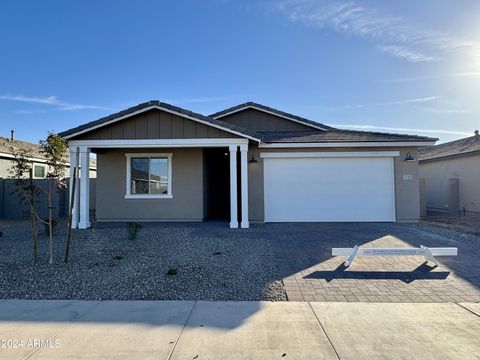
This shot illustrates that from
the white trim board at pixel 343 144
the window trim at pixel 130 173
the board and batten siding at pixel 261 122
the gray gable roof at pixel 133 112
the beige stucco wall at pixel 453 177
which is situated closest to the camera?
the gray gable roof at pixel 133 112

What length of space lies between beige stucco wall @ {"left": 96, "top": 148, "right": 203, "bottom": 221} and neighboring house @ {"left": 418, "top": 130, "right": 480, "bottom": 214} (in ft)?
45.8

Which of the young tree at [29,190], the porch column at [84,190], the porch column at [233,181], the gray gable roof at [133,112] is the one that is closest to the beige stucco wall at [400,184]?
the porch column at [233,181]

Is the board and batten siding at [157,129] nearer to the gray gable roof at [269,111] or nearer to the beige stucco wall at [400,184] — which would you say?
the beige stucco wall at [400,184]

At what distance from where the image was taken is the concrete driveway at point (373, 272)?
4641mm

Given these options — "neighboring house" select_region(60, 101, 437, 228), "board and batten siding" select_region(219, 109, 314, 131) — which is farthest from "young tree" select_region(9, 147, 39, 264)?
"board and batten siding" select_region(219, 109, 314, 131)

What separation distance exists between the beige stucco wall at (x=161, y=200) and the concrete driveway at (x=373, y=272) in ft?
14.4

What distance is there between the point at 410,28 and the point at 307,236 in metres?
7.46

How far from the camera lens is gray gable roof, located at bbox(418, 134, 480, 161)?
54.7 feet

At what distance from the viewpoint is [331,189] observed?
12141mm

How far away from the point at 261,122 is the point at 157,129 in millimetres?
5847

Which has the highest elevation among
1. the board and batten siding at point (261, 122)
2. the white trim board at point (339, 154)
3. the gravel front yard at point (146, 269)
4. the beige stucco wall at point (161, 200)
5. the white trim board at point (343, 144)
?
the board and batten siding at point (261, 122)

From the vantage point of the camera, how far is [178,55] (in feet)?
40.1

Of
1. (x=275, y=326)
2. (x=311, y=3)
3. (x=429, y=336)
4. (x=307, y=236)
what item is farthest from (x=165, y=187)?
(x=429, y=336)

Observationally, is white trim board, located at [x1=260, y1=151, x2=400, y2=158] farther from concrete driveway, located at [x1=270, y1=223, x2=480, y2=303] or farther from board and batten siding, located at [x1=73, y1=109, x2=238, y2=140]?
concrete driveway, located at [x1=270, y1=223, x2=480, y2=303]
